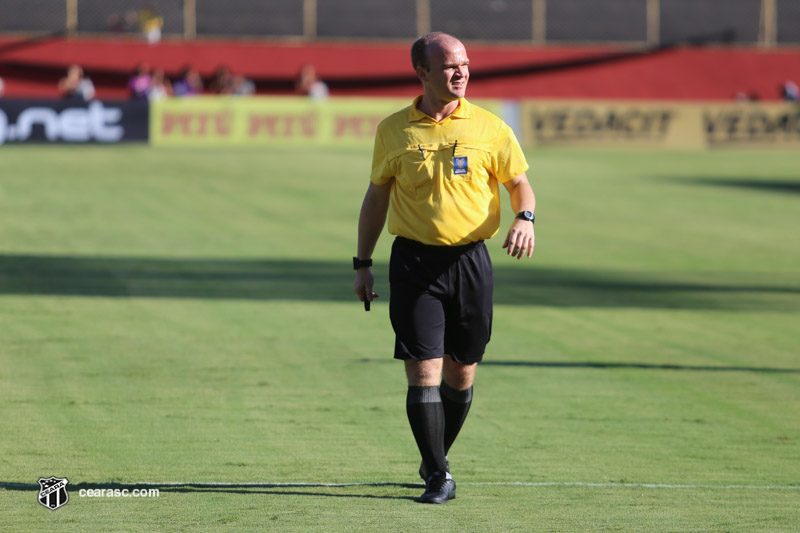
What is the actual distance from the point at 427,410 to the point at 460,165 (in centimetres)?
115

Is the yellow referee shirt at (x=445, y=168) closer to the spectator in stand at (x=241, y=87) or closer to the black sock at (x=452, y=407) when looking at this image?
A: the black sock at (x=452, y=407)

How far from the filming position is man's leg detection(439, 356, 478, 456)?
647cm

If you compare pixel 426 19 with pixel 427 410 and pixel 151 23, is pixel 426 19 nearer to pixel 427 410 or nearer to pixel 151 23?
pixel 151 23

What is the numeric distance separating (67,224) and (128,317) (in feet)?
27.3

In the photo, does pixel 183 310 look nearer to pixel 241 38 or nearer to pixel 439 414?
pixel 439 414

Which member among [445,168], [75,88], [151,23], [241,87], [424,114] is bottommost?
[445,168]

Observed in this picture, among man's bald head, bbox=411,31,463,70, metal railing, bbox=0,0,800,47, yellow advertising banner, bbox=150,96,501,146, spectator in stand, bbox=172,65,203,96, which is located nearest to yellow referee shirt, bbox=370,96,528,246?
man's bald head, bbox=411,31,463,70

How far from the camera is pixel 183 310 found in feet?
43.4

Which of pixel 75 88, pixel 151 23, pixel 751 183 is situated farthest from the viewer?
pixel 151 23

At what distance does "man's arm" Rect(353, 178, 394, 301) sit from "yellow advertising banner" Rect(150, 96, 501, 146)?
1062 inches

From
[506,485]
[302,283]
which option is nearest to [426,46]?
[506,485]

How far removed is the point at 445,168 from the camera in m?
6.18

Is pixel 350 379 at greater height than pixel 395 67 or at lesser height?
lesser

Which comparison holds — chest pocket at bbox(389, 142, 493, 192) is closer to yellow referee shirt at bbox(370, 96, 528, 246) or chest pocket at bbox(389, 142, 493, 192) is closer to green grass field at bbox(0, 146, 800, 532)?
yellow referee shirt at bbox(370, 96, 528, 246)
